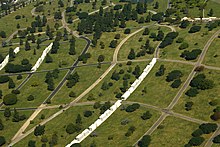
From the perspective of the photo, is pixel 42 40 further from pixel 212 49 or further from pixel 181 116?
pixel 181 116

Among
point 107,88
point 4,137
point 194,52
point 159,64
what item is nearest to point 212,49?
point 194,52

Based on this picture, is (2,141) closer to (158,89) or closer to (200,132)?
(158,89)

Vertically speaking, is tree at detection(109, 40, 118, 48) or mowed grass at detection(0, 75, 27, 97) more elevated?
tree at detection(109, 40, 118, 48)

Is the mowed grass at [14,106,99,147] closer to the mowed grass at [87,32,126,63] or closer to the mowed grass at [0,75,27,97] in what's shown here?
the mowed grass at [0,75,27,97]

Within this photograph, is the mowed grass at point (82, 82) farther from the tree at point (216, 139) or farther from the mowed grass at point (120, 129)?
the tree at point (216, 139)

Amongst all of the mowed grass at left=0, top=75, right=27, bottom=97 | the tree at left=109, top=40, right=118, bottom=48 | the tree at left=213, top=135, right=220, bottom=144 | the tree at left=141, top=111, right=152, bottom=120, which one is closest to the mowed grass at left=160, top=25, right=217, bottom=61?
the tree at left=109, top=40, right=118, bottom=48

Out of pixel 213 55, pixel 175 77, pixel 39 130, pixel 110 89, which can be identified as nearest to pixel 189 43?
pixel 213 55
